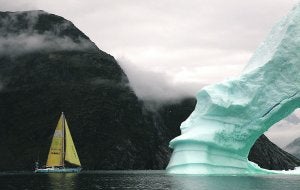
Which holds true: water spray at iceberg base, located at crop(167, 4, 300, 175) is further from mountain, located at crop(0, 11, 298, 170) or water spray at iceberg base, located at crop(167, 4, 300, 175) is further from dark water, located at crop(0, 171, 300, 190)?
mountain, located at crop(0, 11, 298, 170)

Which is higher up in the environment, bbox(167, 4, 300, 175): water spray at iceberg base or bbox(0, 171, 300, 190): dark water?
bbox(167, 4, 300, 175): water spray at iceberg base

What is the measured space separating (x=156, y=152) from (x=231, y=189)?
443 ft

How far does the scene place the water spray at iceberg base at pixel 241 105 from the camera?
71000mm

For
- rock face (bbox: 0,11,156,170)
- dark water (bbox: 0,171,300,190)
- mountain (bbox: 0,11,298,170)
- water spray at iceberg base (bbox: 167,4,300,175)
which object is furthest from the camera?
mountain (bbox: 0,11,298,170)

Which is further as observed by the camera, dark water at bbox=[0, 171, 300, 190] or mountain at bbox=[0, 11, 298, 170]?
mountain at bbox=[0, 11, 298, 170]

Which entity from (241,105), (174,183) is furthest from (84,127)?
(174,183)

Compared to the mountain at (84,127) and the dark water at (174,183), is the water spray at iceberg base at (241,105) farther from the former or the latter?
the mountain at (84,127)

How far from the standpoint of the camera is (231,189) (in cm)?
4753

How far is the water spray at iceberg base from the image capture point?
71000 mm

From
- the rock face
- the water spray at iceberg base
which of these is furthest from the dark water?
the rock face

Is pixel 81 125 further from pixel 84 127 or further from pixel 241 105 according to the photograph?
pixel 241 105

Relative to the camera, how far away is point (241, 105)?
70875mm

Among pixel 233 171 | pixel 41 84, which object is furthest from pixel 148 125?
pixel 233 171

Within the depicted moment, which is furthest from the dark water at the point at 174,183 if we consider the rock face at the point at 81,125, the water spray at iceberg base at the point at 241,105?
the rock face at the point at 81,125
